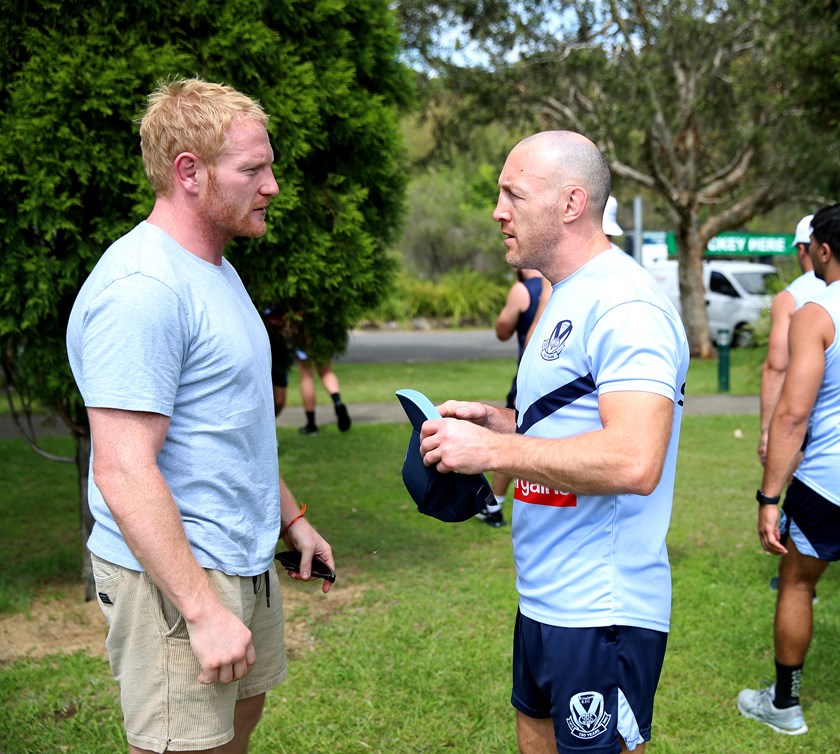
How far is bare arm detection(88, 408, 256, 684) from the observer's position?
215 centimetres

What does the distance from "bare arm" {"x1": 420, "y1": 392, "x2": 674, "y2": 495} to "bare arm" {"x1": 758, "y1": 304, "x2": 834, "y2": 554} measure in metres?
1.76

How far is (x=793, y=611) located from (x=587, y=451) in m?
2.36

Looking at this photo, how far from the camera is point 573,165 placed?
95.6 inches

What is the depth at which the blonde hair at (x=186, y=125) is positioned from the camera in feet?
7.70

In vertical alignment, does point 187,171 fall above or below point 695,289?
above

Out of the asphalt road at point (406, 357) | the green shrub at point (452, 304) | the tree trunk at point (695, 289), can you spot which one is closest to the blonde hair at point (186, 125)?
the asphalt road at point (406, 357)

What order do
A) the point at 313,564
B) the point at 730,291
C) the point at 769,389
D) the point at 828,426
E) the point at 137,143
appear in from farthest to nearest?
the point at 730,291, the point at 769,389, the point at 137,143, the point at 828,426, the point at 313,564

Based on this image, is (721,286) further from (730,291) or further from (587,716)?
(587,716)

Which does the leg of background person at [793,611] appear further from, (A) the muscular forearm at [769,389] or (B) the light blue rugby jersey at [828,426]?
(A) the muscular forearm at [769,389]

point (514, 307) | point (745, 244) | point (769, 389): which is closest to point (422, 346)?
point (745, 244)

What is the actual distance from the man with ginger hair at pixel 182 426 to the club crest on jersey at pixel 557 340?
0.74 meters

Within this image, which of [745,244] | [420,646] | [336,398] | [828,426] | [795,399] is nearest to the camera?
[795,399]

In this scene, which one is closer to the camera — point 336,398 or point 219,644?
point 219,644

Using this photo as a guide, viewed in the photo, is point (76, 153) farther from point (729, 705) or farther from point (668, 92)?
point (668, 92)
